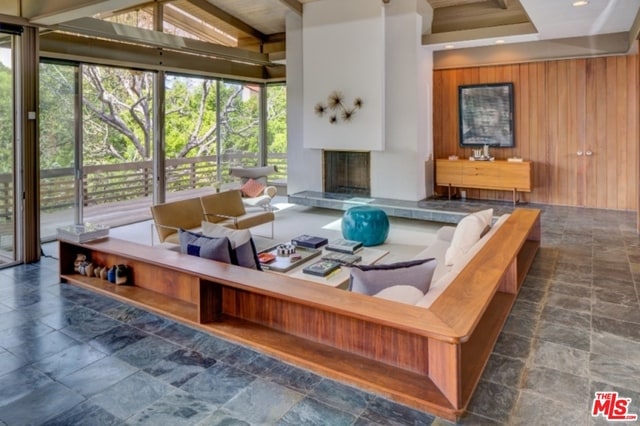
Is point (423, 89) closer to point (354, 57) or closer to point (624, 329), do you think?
point (354, 57)

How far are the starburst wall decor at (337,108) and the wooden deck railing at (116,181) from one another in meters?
2.44

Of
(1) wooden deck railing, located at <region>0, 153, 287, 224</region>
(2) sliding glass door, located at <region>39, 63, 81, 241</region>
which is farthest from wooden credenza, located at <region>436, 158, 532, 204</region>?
(2) sliding glass door, located at <region>39, 63, 81, 241</region>

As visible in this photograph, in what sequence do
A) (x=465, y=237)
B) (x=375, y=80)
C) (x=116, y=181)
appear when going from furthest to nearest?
(x=375, y=80) < (x=116, y=181) < (x=465, y=237)

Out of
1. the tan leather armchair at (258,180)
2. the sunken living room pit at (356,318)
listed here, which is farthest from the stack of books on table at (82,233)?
the tan leather armchair at (258,180)

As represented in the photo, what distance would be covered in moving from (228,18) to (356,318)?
8029 mm

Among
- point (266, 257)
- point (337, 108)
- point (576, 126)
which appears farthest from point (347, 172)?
point (266, 257)

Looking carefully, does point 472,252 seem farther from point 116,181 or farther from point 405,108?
point 116,181

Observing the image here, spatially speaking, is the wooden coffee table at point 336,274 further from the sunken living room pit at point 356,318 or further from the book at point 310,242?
the sunken living room pit at point 356,318

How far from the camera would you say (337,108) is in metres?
8.42

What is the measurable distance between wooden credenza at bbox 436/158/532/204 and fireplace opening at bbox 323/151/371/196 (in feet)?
4.31

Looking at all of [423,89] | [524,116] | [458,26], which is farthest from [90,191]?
[524,116]

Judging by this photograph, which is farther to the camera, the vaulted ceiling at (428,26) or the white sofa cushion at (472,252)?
the vaulted ceiling at (428,26)

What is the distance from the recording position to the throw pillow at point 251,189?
26.7 ft

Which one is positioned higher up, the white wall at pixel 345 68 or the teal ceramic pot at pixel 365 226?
the white wall at pixel 345 68
